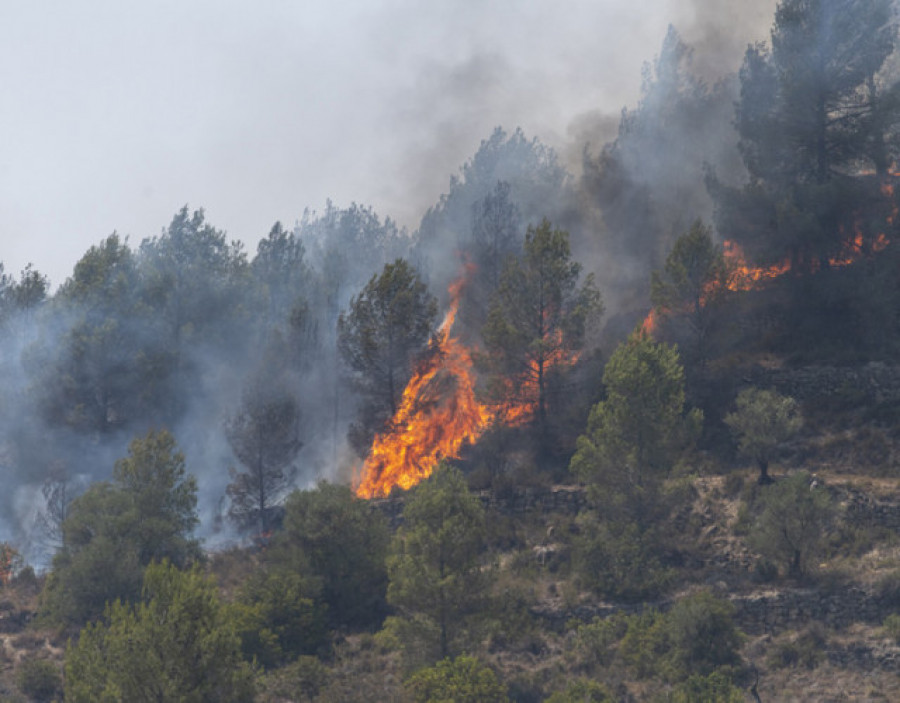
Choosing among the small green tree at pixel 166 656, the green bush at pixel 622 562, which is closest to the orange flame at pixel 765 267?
the green bush at pixel 622 562

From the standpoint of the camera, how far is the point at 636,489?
4675 cm

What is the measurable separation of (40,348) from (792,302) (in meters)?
60.0

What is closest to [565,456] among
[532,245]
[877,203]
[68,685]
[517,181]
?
[532,245]

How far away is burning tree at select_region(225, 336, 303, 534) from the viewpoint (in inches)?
2469

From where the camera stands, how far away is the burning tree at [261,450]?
6272cm

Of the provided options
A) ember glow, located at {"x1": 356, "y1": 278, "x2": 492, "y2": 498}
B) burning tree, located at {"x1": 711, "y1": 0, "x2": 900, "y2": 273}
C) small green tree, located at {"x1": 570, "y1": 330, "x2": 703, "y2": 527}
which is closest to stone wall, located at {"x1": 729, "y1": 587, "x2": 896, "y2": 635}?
small green tree, located at {"x1": 570, "y1": 330, "x2": 703, "y2": 527}

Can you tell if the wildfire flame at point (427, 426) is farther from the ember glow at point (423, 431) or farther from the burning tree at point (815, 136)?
the burning tree at point (815, 136)

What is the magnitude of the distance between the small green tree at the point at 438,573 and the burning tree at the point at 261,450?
65.0 feet

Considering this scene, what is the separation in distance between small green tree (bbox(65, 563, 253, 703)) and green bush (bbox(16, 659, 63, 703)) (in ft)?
45.0

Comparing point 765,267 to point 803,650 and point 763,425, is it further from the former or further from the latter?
point 803,650

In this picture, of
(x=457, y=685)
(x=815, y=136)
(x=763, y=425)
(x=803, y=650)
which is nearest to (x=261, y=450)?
(x=457, y=685)

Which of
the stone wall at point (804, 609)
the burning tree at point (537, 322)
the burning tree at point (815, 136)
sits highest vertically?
the burning tree at point (815, 136)

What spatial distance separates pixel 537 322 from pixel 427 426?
11.1 m

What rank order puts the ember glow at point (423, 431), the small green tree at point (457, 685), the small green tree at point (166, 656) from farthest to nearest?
1. the ember glow at point (423, 431)
2. the small green tree at point (457, 685)
3. the small green tree at point (166, 656)
